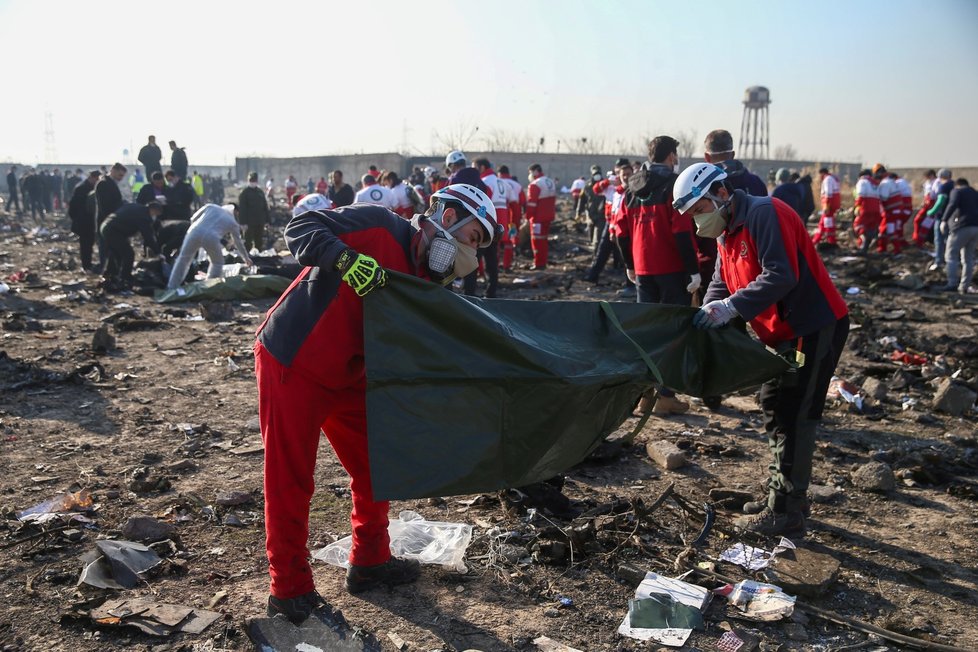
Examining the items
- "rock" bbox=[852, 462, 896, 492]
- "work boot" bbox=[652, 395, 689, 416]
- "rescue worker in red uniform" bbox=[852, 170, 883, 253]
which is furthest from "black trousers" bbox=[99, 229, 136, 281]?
"rescue worker in red uniform" bbox=[852, 170, 883, 253]

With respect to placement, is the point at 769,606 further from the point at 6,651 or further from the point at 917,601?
the point at 6,651

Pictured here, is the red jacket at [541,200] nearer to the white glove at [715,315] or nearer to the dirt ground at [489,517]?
the dirt ground at [489,517]

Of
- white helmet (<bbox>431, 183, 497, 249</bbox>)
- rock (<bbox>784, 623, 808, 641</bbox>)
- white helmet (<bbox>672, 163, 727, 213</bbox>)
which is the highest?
white helmet (<bbox>672, 163, 727, 213</bbox>)

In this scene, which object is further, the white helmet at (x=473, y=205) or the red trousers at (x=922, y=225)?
the red trousers at (x=922, y=225)

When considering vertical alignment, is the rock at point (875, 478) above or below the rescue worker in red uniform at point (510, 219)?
below

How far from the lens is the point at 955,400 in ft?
21.7

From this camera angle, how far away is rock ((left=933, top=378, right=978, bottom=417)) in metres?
6.59

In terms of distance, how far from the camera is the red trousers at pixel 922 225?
17.9m

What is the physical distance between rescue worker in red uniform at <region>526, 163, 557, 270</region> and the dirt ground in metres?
7.56

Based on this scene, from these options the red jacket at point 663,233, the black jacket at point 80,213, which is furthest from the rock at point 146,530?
the black jacket at point 80,213

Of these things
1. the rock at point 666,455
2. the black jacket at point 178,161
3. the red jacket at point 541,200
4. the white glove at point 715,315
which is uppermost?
the black jacket at point 178,161

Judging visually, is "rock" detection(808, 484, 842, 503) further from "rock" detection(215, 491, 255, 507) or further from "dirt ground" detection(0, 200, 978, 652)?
"rock" detection(215, 491, 255, 507)

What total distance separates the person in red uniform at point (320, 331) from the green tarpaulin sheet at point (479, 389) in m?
0.15

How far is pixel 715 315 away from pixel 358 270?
208 centimetres
